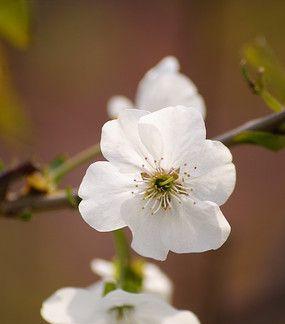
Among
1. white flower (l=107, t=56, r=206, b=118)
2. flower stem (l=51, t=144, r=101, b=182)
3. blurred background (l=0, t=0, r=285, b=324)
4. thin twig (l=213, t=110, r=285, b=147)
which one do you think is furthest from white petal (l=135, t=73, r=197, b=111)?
blurred background (l=0, t=0, r=285, b=324)

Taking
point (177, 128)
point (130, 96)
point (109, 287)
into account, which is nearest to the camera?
point (177, 128)

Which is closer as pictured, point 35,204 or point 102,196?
point 102,196

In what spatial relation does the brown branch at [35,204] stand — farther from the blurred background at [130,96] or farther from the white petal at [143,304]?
the blurred background at [130,96]

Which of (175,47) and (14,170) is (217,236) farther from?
(175,47)

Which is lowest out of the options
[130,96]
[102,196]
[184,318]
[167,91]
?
[184,318]

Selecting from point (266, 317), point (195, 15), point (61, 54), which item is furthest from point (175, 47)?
point (266, 317)

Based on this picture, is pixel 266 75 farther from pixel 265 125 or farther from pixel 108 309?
pixel 108 309

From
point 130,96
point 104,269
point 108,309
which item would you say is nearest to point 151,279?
point 104,269
